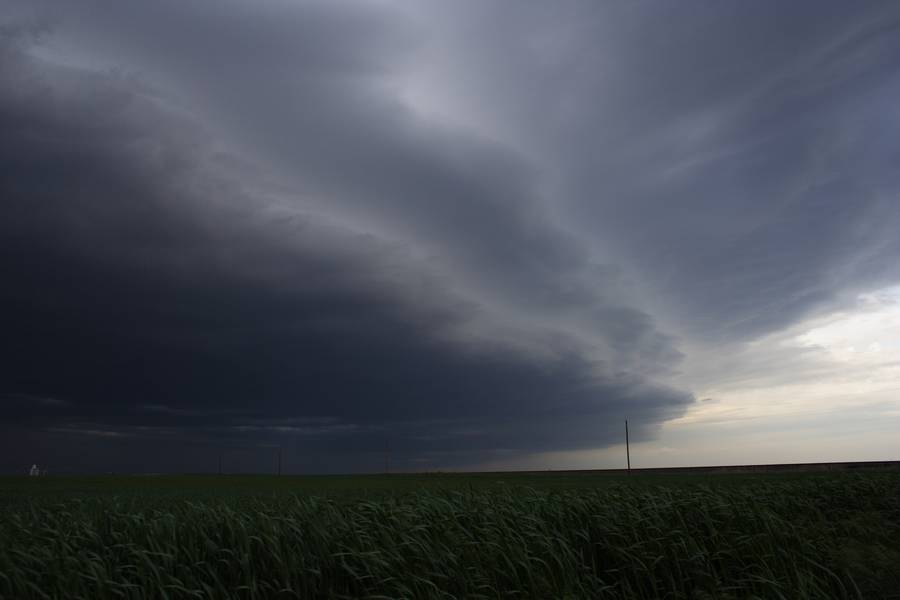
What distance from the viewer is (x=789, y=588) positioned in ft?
44.7

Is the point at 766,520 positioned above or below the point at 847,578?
above

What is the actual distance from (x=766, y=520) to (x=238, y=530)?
1228cm

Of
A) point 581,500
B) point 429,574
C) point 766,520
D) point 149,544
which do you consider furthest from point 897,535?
point 149,544

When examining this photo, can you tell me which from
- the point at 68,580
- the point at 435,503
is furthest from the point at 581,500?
the point at 68,580

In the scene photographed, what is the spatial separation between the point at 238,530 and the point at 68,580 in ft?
10.4

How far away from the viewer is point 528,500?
1794 centimetres

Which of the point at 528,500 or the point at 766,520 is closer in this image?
the point at 766,520

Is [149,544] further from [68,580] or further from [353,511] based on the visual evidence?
[353,511]

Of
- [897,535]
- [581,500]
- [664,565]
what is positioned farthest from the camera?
[897,535]

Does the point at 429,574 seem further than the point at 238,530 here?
No

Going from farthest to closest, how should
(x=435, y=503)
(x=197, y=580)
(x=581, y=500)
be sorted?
(x=581, y=500) → (x=435, y=503) → (x=197, y=580)

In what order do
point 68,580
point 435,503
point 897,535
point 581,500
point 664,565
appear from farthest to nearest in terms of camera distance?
point 897,535
point 581,500
point 435,503
point 664,565
point 68,580

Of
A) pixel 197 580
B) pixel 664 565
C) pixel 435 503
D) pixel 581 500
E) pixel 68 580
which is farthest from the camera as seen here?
pixel 581 500

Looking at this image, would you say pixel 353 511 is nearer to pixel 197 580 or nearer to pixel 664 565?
pixel 197 580
